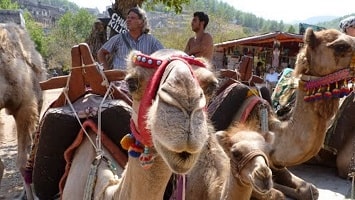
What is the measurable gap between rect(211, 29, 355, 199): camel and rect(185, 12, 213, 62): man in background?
1.80 m

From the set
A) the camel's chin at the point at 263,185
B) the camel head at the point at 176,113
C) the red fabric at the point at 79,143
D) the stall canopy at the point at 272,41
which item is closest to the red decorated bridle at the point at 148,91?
the camel head at the point at 176,113

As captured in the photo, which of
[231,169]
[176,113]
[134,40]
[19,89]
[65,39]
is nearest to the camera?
[176,113]

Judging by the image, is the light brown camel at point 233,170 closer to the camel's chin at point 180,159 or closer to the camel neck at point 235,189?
the camel neck at point 235,189

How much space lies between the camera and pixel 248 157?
2.80 m

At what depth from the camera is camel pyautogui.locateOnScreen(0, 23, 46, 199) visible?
492 cm

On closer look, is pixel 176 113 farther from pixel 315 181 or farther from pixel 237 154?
pixel 315 181

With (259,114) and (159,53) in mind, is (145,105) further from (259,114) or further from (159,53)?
(259,114)

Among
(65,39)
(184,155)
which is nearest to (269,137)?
(184,155)

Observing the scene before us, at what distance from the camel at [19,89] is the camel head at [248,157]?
2584 millimetres

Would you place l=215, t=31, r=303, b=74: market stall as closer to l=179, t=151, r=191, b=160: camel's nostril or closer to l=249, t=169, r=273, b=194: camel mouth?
l=249, t=169, r=273, b=194: camel mouth

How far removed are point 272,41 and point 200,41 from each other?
55.7 feet

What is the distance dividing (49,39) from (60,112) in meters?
65.8

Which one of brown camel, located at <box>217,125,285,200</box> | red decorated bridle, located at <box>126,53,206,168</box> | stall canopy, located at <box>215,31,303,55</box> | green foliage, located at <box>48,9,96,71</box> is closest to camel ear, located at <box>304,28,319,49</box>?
brown camel, located at <box>217,125,285,200</box>

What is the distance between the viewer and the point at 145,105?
70.7 inches
